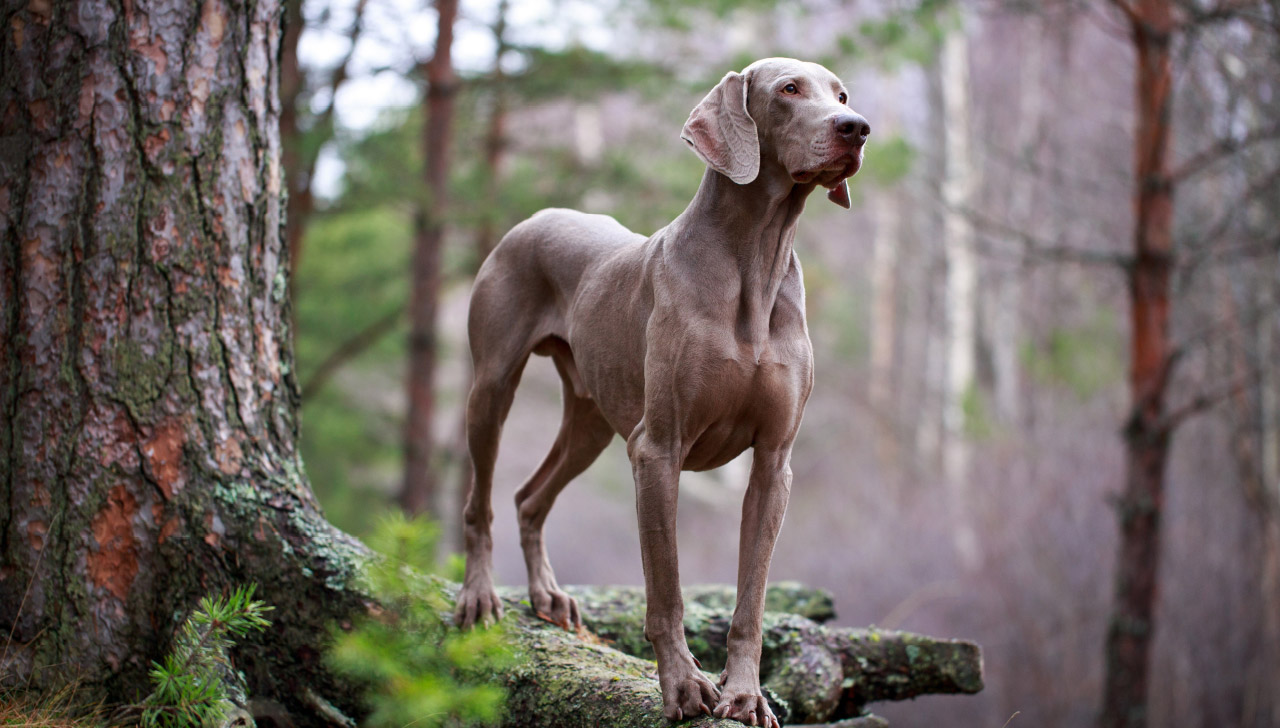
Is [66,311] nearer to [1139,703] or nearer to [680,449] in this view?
[680,449]

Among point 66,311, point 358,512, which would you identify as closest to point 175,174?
point 66,311

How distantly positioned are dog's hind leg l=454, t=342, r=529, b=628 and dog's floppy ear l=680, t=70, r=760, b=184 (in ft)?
3.77

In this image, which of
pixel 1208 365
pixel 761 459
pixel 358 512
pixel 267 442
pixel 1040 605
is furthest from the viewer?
pixel 358 512

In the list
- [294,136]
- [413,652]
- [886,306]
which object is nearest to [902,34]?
[294,136]

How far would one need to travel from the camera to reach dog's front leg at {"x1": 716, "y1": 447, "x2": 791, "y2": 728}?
2688mm

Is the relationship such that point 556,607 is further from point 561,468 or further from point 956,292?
point 956,292

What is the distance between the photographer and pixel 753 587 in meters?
2.86

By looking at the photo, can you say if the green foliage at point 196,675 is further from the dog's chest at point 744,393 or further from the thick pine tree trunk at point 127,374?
the dog's chest at point 744,393

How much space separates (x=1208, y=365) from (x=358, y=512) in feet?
33.0

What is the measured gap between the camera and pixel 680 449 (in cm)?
285

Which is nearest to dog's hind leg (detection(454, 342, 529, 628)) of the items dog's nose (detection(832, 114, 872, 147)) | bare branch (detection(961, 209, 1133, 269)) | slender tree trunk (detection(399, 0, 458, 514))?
dog's nose (detection(832, 114, 872, 147))

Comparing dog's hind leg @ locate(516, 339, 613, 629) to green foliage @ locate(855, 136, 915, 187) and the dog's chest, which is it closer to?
the dog's chest

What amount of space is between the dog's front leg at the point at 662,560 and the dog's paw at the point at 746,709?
0.05 meters

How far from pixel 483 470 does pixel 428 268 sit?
7.13 m
